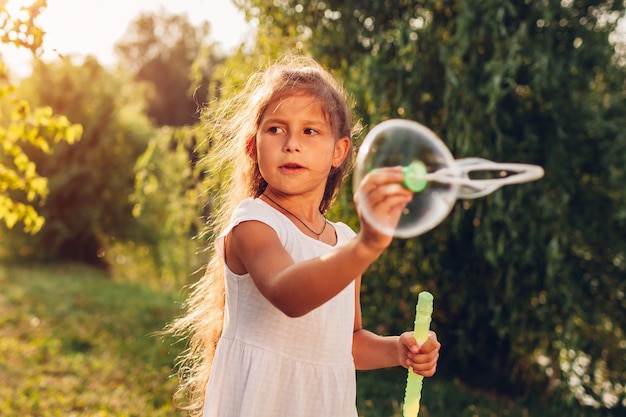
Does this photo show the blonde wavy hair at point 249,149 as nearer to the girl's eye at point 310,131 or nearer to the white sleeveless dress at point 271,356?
the girl's eye at point 310,131

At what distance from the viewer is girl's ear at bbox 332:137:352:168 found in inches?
78.2

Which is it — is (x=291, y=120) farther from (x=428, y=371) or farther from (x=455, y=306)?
(x=455, y=306)

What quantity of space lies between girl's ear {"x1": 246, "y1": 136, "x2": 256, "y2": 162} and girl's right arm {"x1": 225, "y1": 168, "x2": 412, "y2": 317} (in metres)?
0.37

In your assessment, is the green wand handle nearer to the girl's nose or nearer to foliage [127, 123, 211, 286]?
the girl's nose

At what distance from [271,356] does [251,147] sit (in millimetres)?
622

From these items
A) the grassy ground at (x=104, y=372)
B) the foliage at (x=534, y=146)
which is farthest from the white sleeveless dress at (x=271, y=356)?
the foliage at (x=534, y=146)

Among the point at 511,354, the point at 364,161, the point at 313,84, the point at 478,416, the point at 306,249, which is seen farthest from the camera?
the point at 511,354

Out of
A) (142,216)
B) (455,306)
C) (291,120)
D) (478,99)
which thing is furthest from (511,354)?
(142,216)

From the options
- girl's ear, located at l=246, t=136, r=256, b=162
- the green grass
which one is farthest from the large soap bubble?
the green grass

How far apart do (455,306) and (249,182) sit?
3.80 metres

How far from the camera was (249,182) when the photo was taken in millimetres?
2127

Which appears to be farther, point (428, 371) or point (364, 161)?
point (428, 371)

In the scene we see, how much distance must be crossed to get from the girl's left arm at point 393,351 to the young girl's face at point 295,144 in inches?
15.5

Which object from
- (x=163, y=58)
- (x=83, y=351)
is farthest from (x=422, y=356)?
(x=163, y=58)
